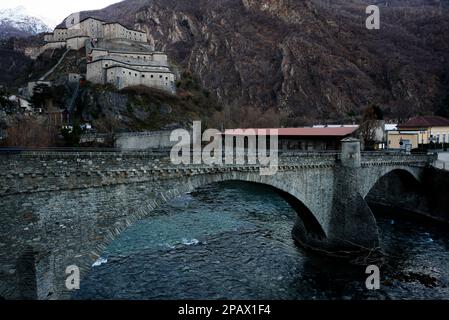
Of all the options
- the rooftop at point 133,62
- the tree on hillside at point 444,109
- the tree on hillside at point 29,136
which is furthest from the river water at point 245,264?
the rooftop at point 133,62

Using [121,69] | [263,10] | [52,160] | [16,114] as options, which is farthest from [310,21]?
[52,160]

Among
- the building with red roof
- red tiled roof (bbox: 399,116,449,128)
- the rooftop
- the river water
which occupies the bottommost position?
the river water

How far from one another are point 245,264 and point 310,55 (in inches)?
5329

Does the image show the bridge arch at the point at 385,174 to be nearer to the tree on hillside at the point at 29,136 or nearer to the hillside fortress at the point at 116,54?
the tree on hillside at the point at 29,136

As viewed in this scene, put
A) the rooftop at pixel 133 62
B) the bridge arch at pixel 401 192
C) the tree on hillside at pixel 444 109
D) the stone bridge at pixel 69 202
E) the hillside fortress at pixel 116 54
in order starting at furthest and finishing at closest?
the rooftop at pixel 133 62, the hillside fortress at pixel 116 54, the tree on hillside at pixel 444 109, the bridge arch at pixel 401 192, the stone bridge at pixel 69 202

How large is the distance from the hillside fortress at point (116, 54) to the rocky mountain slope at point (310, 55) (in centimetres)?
3006

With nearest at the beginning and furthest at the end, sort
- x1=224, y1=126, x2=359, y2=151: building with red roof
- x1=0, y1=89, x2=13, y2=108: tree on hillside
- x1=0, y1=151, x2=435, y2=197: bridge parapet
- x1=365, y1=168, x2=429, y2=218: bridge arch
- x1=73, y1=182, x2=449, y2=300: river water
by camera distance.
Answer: x1=0, y1=151, x2=435, y2=197: bridge parapet, x1=73, y1=182, x2=449, y2=300: river water, x1=224, y1=126, x2=359, y2=151: building with red roof, x1=365, y1=168, x2=429, y2=218: bridge arch, x1=0, y1=89, x2=13, y2=108: tree on hillside

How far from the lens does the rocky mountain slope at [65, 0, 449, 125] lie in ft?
416

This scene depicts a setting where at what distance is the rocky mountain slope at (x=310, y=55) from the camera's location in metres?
127

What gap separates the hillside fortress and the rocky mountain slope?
30.1 metres

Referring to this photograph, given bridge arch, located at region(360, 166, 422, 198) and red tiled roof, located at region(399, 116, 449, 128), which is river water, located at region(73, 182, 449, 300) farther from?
red tiled roof, located at region(399, 116, 449, 128)

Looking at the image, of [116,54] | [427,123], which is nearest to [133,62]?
[116,54]

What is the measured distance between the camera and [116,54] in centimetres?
9081

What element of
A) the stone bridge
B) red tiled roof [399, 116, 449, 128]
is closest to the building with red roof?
the stone bridge
